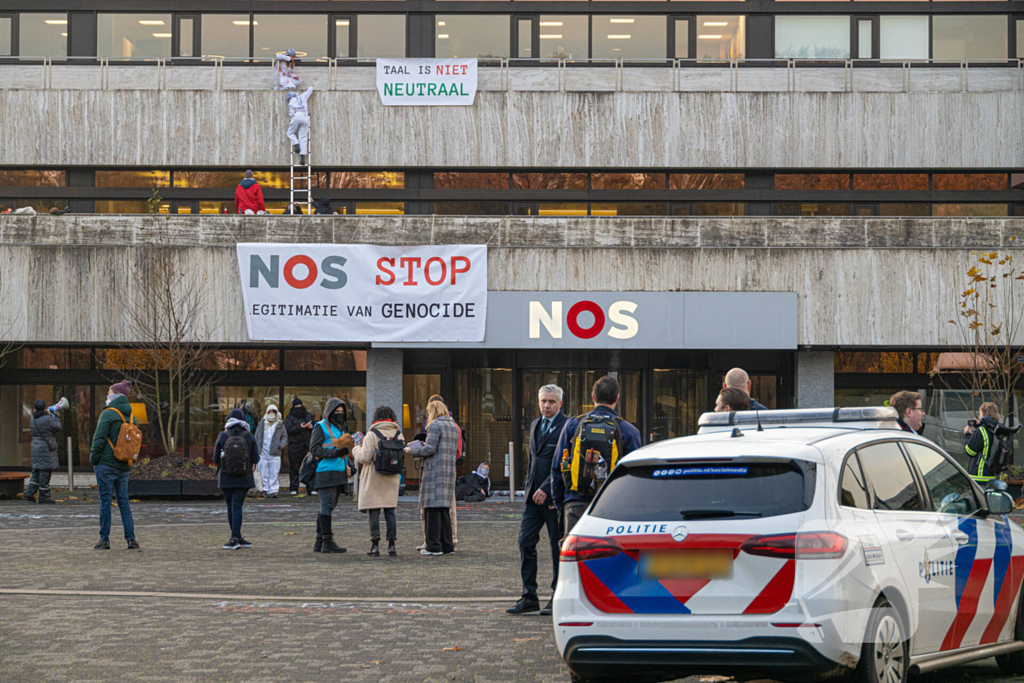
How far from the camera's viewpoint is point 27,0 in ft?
89.6

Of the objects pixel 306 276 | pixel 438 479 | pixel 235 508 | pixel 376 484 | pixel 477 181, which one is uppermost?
pixel 477 181

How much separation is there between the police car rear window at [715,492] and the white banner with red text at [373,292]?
16350 mm

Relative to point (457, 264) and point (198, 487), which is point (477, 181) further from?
point (198, 487)

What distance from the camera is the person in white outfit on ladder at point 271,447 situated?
2217 centimetres

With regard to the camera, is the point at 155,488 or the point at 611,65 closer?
the point at 155,488

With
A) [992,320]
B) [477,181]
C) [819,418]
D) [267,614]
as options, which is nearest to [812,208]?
[992,320]

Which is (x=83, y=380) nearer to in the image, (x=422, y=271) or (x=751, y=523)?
(x=422, y=271)

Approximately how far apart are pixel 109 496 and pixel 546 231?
11248 millimetres

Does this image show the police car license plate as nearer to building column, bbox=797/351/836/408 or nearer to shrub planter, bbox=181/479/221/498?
shrub planter, bbox=181/479/221/498

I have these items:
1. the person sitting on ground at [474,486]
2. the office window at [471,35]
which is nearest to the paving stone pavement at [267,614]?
the person sitting on ground at [474,486]

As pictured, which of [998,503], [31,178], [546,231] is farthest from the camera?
[31,178]

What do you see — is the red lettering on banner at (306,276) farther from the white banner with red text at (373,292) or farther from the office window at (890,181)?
the office window at (890,181)

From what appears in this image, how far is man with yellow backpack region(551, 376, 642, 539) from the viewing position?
8648 millimetres

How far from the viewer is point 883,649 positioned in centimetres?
569
